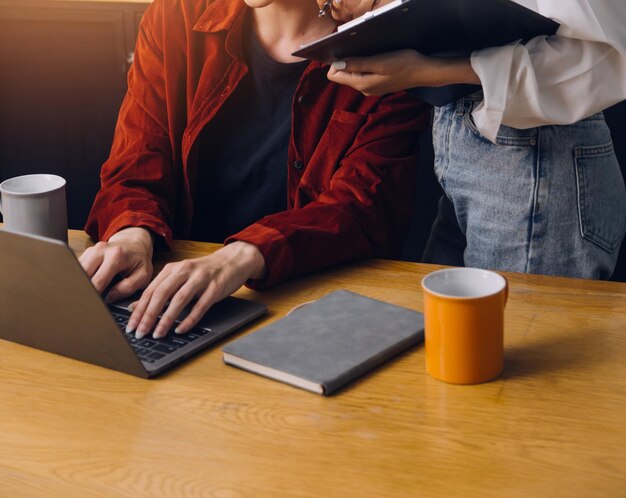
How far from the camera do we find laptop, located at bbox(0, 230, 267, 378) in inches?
36.9

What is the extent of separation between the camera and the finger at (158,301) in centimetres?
110

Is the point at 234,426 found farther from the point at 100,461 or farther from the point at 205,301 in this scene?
the point at 205,301

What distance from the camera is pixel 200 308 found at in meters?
1.13

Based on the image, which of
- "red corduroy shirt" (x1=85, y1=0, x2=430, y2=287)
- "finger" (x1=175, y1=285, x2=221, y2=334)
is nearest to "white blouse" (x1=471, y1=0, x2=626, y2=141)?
"red corduroy shirt" (x1=85, y1=0, x2=430, y2=287)

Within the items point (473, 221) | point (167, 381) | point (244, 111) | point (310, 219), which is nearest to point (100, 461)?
point (167, 381)

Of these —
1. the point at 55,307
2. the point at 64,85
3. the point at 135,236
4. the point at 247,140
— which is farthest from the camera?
the point at 64,85

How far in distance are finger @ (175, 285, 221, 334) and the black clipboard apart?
34 cm

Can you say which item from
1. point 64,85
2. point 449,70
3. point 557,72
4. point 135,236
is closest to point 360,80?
point 449,70

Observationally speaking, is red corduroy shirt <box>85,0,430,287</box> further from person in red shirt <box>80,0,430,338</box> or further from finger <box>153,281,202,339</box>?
finger <box>153,281,202,339</box>

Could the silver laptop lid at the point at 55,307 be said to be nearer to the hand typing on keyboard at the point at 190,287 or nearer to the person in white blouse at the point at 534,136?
the hand typing on keyboard at the point at 190,287

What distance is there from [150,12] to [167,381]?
92cm

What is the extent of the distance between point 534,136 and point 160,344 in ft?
2.24

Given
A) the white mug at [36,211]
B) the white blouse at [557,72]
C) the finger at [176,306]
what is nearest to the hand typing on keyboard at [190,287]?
the finger at [176,306]

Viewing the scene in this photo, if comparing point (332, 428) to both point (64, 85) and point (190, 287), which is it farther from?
point (64, 85)
